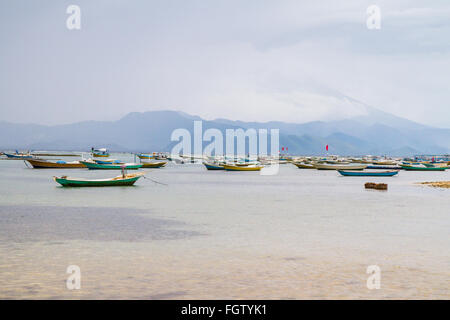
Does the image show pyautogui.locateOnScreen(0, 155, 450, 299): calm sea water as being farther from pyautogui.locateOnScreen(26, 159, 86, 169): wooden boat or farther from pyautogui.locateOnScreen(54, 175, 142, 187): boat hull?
pyautogui.locateOnScreen(26, 159, 86, 169): wooden boat

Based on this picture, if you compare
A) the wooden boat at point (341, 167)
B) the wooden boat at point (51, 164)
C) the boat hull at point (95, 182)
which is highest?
the boat hull at point (95, 182)

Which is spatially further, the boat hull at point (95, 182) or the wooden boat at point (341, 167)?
the wooden boat at point (341, 167)

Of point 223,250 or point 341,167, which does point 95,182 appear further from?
point 341,167

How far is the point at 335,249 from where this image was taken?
15344 millimetres

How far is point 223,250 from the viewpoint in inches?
594

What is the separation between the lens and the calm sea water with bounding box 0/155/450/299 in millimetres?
10359

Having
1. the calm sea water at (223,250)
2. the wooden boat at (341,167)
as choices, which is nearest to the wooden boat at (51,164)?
the wooden boat at (341,167)

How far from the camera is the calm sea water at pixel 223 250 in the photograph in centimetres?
1036

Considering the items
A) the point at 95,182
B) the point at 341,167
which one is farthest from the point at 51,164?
the point at 341,167

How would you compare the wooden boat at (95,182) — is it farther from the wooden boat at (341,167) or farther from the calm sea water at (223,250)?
the wooden boat at (341,167)

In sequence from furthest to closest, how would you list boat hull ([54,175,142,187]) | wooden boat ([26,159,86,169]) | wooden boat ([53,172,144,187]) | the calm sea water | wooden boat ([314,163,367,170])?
wooden boat ([314,163,367,170]) < wooden boat ([26,159,86,169]) < boat hull ([54,175,142,187]) < wooden boat ([53,172,144,187]) < the calm sea water

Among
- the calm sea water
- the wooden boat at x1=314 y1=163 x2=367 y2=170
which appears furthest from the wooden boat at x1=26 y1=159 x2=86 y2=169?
the calm sea water
